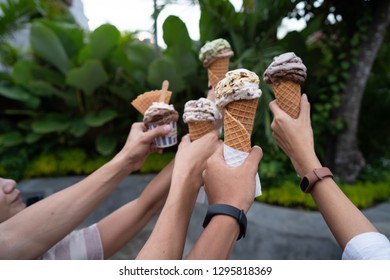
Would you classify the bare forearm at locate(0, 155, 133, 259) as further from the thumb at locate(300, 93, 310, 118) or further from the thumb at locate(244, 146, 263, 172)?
the thumb at locate(300, 93, 310, 118)

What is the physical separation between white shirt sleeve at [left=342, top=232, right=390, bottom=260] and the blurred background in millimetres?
998

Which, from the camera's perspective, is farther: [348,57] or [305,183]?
[348,57]

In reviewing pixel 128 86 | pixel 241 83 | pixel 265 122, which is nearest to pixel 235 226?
pixel 241 83

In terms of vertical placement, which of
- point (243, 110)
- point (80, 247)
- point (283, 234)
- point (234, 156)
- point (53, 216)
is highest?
point (243, 110)

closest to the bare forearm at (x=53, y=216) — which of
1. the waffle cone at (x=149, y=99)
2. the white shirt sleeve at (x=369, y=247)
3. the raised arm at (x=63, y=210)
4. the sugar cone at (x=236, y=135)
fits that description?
the raised arm at (x=63, y=210)

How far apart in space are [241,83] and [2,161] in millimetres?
4198

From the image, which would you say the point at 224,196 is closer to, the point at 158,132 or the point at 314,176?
the point at 314,176

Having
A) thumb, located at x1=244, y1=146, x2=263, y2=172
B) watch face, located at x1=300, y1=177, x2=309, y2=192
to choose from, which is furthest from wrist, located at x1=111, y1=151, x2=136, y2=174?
watch face, located at x1=300, y1=177, x2=309, y2=192

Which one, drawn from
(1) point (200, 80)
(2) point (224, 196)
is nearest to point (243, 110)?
(2) point (224, 196)

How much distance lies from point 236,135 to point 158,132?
384 mm

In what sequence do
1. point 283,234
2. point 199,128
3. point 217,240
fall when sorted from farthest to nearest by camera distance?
1. point 283,234
2. point 199,128
3. point 217,240

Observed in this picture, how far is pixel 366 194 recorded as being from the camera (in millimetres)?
2891

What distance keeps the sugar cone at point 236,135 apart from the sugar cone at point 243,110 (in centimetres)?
2

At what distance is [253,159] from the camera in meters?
0.81
